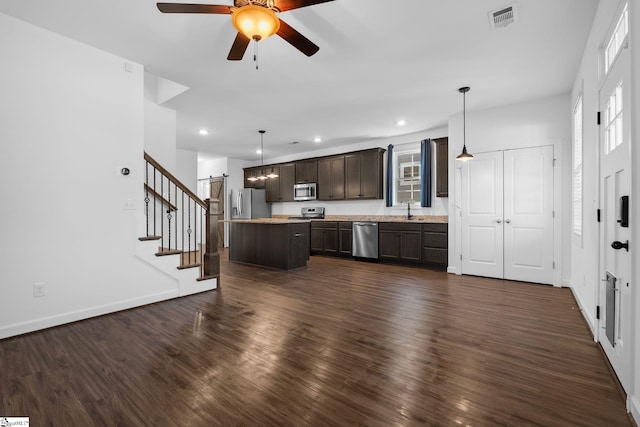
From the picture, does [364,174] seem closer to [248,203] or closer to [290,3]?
[248,203]

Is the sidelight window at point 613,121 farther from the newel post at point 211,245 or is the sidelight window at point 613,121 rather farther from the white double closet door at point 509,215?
the newel post at point 211,245

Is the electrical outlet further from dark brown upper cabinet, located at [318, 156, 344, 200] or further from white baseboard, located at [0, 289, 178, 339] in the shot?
dark brown upper cabinet, located at [318, 156, 344, 200]

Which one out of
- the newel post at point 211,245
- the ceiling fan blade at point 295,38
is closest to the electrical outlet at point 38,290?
the newel post at point 211,245

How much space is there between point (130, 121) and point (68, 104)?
1.80 ft

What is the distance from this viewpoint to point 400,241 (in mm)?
5973

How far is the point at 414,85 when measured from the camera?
393 cm

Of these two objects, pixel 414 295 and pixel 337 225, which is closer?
pixel 414 295

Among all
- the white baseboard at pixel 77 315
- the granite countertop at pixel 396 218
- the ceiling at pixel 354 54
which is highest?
the ceiling at pixel 354 54

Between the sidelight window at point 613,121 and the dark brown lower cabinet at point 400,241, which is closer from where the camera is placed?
the sidelight window at point 613,121

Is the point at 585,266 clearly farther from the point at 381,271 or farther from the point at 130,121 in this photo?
the point at 130,121

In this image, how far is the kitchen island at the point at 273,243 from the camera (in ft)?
17.6

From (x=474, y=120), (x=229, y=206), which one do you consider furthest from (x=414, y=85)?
(x=229, y=206)

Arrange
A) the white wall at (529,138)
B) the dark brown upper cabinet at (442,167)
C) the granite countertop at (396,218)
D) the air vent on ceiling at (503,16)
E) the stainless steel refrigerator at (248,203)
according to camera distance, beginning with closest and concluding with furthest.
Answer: the air vent on ceiling at (503,16)
the white wall at (529,138)
the dark brown upper cabinet at (442,167)
the granite countertop at (396,218)
the stainless steel refrigerator at (248,203)

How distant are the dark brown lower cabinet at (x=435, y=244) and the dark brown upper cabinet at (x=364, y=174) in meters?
1.51
